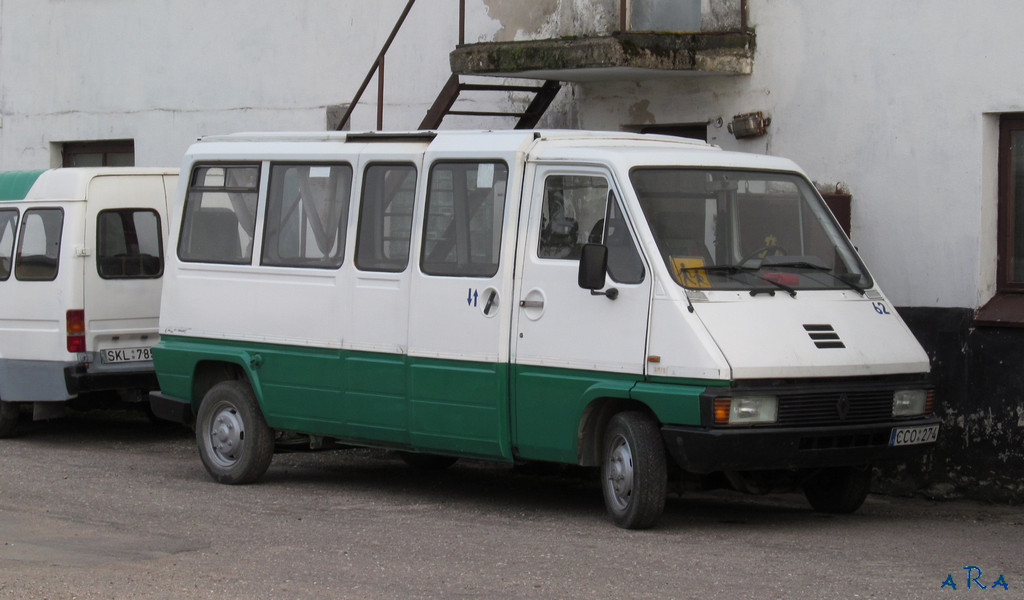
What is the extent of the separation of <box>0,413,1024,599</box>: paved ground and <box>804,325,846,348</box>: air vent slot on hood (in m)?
1.09

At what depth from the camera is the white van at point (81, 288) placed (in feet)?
44.5

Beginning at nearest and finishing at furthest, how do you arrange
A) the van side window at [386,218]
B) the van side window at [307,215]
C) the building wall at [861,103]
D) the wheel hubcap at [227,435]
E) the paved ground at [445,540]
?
the paved ground at [445,540] < the van side window at [386,218] < the van side window at [307,215] < the building wall at [861,103] < the wheel hubcap at [227,435]

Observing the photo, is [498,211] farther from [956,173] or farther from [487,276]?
[956,173]

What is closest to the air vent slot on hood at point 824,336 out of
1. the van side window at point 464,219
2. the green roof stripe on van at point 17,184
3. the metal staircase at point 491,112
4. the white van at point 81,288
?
the van side window at point 464,219

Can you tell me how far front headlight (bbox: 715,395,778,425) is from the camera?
8.88 m

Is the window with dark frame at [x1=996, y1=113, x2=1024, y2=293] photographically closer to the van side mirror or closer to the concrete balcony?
the concrete balcony

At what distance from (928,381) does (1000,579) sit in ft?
6.41

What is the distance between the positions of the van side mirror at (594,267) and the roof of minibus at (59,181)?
5906mm

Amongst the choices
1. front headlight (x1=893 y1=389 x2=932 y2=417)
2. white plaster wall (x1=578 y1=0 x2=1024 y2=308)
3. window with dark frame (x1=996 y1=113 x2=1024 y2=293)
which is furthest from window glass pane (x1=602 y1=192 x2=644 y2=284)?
window with dark frame (x1=996 y1=113 x2=1024 y2=293)

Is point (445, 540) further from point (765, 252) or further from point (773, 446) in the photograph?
point (765, 252)

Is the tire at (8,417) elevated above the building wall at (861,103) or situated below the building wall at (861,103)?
below

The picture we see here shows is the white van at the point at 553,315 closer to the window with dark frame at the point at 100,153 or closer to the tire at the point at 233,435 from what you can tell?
the tire at the point at 233,435

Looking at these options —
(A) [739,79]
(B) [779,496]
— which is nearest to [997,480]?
(B) [779,496]

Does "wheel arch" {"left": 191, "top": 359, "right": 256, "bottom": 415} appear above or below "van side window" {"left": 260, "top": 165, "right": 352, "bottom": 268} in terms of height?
below
